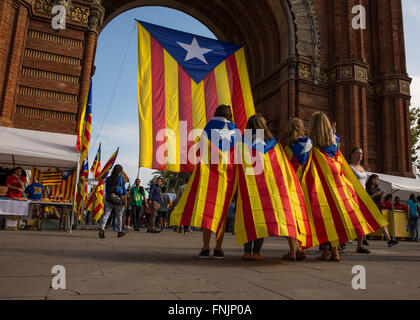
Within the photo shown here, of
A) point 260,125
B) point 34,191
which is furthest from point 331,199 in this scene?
point 34,191

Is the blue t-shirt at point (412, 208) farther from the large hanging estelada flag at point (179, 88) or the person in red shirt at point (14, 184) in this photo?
the person in red shirt at point (14, 184)

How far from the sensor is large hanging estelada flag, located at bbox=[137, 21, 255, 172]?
6.17 m

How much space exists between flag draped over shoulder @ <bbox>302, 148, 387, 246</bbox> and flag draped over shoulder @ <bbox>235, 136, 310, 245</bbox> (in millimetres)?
277

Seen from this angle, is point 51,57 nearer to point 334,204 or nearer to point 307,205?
point 307,205

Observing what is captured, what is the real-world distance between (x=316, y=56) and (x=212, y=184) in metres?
14.9

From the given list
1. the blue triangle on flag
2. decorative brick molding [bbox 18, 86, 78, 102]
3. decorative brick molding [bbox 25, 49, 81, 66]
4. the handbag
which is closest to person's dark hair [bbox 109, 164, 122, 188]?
the handbag

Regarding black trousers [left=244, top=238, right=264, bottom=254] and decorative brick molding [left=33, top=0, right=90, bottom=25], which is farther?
decorative brick molding [left=33, top=0, right=90, bottom=25]

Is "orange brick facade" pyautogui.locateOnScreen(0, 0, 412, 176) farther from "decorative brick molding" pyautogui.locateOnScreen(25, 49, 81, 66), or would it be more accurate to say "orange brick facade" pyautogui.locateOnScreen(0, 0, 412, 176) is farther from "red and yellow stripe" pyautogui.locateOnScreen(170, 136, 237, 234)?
"red and yellow stripe" pyautogui.locateOnScreen(170, 136, 237, 234)

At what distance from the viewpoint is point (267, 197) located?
3.55 m

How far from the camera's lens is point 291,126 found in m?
4.45
